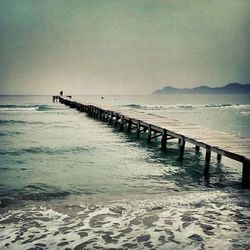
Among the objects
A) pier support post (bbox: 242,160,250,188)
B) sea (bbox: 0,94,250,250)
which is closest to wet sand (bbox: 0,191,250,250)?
sea (bbox: 0,94,250,250)

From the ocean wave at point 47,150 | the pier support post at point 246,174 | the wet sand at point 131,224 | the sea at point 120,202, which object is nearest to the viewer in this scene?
the wet sand at point 131,224

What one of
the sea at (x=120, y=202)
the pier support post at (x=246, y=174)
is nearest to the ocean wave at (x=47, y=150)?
the sea at (x=120, y=202)

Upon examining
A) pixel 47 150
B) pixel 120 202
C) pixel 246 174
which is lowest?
pixel 47 150

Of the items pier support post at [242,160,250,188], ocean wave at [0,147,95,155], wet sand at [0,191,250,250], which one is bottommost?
ocean wave at [0,147,95,155]

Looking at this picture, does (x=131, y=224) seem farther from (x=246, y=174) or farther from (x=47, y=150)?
(x=47, y=150)

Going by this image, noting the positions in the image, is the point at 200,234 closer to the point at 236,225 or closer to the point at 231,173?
the point at 236,225

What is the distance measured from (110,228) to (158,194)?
232 cm

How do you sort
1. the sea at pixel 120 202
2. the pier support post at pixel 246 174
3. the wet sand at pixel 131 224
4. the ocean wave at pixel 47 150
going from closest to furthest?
1. the wet sand at pixel 131 224
2. the sea at pixel 120 202
3. the pier support post at pixel 246 174
4. the ocean wave at pixel 47 150

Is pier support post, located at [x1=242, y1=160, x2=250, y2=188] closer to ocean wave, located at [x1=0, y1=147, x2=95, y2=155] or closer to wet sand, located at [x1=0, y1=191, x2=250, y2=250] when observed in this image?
wet sand, located at [x1=0, y1=191, x2=250, y2=250]

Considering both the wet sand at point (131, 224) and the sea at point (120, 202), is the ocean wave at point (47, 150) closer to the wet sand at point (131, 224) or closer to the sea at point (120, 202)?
the sea at point (120, 202)

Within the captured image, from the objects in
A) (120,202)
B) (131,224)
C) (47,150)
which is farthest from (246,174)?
(47,150)

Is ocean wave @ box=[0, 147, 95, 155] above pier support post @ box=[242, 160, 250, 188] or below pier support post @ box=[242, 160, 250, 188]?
below

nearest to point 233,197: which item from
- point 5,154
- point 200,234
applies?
point 200,234

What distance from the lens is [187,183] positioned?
8.88 metres
